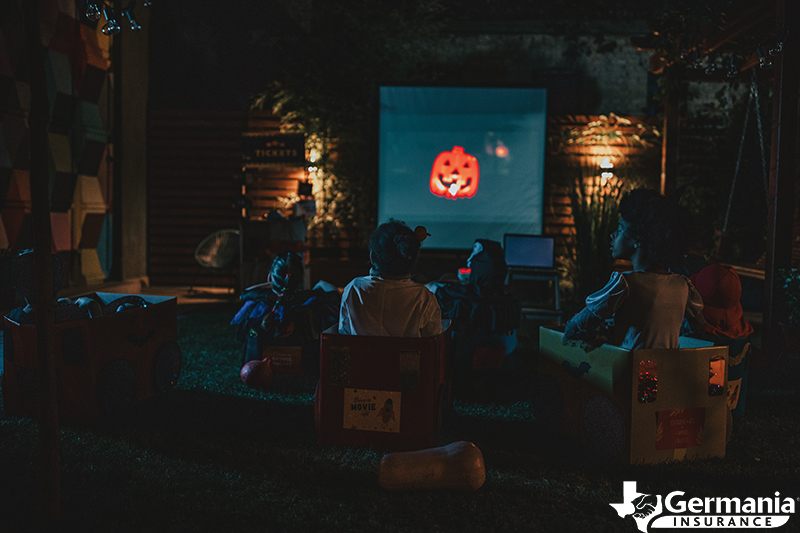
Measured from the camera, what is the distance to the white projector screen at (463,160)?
856 cm

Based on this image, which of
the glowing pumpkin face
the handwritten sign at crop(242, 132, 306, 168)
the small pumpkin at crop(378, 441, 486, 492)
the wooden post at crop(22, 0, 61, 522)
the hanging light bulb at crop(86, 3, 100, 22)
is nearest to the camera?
the wooden post at crop(22, 0, 61, 522)

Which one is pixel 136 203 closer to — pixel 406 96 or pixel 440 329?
pixel 406 96

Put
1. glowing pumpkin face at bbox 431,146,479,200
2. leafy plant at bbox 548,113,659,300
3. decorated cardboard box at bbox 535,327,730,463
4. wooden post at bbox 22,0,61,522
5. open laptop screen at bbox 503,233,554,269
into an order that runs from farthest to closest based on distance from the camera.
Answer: glowing pumpkin face at bbox 431,146,479,200 < leafy plant at bbox 548,113,659,300 < open laptop screen at bbox 503,233,554,269 < decorated cardboard box at bbox 535,327,730,463 < wooden post at bbox 22,0,61,522

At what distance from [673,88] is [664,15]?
1416mm

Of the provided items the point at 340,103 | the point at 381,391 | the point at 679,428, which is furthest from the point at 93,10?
the point at 340,103

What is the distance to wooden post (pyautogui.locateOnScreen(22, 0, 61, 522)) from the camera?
5.56ft

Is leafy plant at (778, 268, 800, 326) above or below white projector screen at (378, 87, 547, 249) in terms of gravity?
below

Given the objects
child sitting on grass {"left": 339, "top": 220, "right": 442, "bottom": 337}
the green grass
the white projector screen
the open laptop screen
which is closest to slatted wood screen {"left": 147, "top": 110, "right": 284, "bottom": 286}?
the white projector screen

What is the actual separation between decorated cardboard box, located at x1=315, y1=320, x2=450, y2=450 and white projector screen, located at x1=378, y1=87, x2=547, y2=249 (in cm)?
622

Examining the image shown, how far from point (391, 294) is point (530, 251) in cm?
417

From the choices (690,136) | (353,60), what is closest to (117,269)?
(353,60)

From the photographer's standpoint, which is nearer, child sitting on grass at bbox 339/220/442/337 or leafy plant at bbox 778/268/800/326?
child sitting on grass at bbox 339/220/442/337

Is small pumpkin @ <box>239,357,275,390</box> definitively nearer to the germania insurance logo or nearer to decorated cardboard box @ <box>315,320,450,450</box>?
decorated cardboard box @ <box>315,320,450,450</box>

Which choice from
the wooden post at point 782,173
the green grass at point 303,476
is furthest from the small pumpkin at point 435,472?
the wooden post at point 782,173
